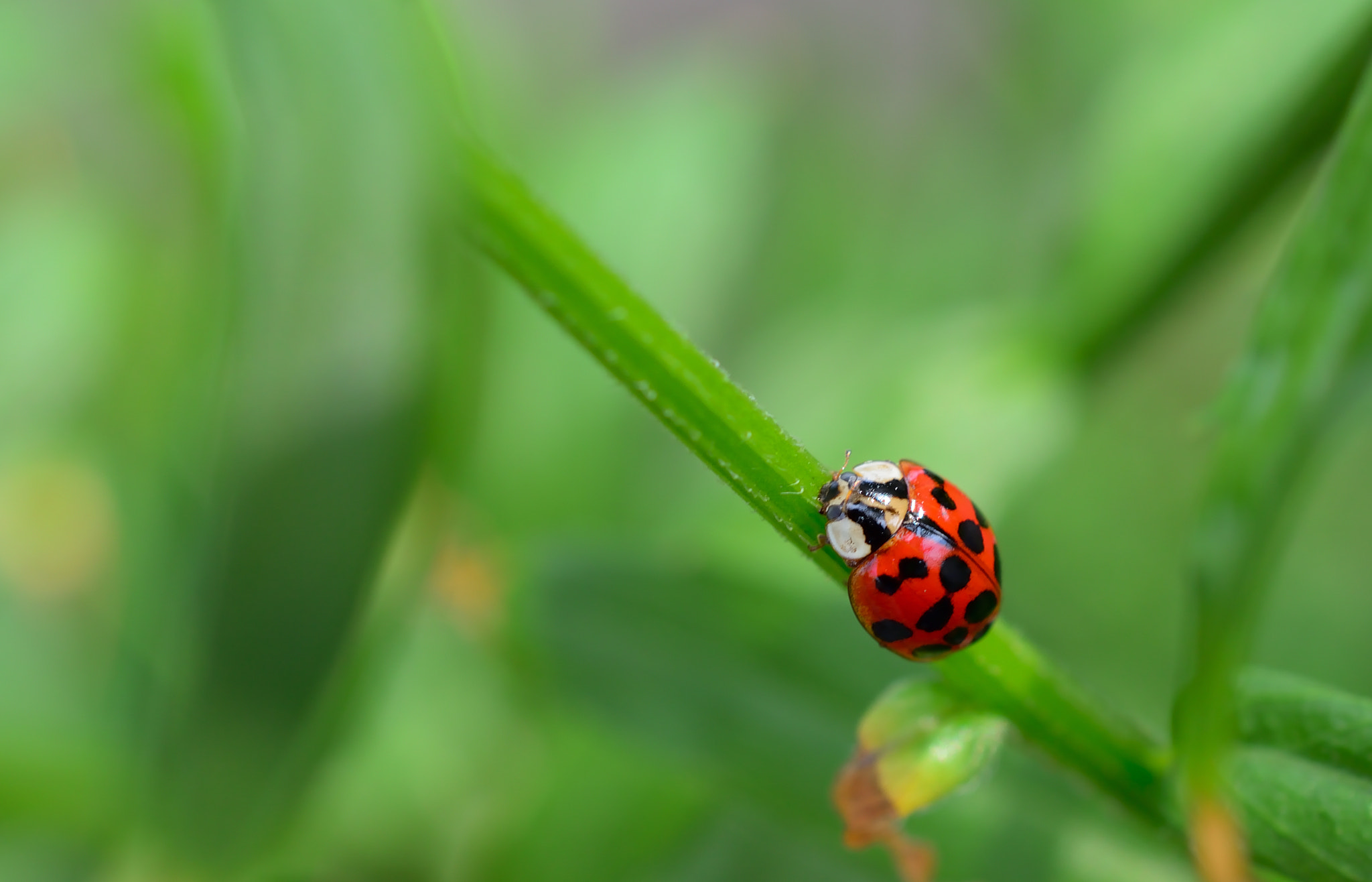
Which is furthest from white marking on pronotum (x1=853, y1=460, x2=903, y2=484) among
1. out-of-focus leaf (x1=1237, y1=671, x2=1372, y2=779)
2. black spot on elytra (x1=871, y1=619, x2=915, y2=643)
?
out-of-focus leaf (x1=1237, y1=671, x2=1372, y2=779)

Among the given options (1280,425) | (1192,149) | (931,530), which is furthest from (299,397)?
(1192,149)

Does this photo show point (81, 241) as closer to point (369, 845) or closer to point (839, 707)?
point (369, 845)

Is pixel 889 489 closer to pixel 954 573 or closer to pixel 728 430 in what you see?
pixel 954 573

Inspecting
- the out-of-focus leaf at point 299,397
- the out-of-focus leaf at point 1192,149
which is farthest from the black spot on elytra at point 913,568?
the out-of-focus leaf at point 1192,149

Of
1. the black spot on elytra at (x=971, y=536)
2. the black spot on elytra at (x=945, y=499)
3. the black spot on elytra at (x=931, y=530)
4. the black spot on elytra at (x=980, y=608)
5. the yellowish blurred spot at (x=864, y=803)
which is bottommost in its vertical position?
the black spot on elytra at (x=971, y=536)

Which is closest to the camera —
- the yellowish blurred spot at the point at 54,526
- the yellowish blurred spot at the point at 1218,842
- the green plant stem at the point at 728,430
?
the green plant stem at the point at 728,430

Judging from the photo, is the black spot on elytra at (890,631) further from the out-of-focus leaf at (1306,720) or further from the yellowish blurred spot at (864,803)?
the out-of-focus leaf at (1306,720)

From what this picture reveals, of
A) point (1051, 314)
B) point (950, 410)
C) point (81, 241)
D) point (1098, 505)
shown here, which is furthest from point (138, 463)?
point (1098, 505)
